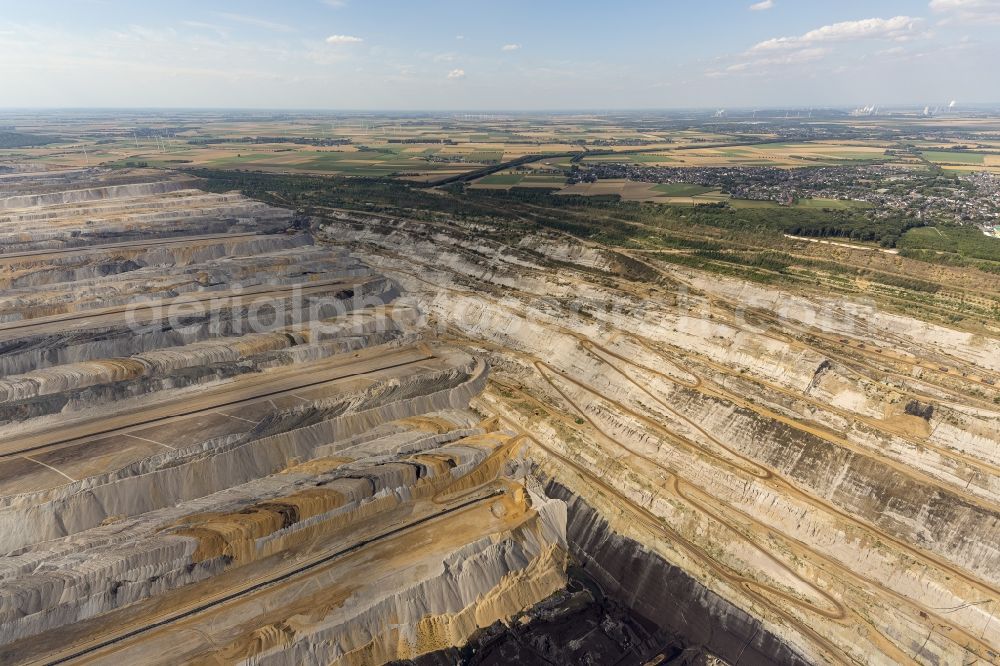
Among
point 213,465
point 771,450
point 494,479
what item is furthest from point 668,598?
point 213,465

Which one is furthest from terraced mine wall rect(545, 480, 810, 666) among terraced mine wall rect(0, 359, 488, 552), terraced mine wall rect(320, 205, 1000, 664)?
terraced mine wall rect(0, 359, 488, 552)

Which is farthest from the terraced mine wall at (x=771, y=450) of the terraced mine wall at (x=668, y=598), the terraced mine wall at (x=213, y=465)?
the terraced mine wall at (x=213, y=465)

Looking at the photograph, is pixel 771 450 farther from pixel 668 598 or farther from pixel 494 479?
pixel 494 479

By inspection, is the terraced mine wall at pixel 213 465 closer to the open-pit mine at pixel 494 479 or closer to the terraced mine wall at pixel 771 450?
the open-pit mine at pixel 494 479

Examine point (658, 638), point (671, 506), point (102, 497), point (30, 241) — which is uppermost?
point (30, 241)

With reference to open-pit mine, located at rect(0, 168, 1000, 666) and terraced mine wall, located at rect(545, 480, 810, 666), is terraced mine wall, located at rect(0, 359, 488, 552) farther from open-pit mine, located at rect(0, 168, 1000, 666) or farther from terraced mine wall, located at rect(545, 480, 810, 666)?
terraced mine wall, located at rect(545, 480, 810, 666)

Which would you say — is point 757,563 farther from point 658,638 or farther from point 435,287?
point 435,287

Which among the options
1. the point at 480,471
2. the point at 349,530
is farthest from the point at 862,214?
the point at 349,530

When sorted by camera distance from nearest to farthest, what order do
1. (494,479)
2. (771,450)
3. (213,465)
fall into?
(213,465), (494,479), (771,450)
